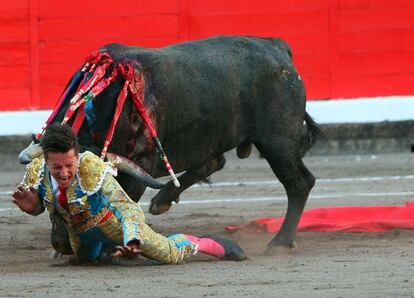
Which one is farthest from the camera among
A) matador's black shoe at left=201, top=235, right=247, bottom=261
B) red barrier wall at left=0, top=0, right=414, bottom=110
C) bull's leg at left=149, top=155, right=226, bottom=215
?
red barrier wall at left=0, top=0, right=414, bottom=110

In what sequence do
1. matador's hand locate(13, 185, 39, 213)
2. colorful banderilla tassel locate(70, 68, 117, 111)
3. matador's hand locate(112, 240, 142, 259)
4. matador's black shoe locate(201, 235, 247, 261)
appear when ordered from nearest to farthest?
matador's hand locate(112, 240, 142, 259) < matador's hand locate(13, 185, 39, 213) < matador's black shoe locate(201, 235, 247, 261) < colorful banderilla tassel locate(70, 68, 117, 111)

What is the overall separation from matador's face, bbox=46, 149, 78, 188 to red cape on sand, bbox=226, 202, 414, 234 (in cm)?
223

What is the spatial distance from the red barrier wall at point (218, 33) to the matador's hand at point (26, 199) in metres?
6.61

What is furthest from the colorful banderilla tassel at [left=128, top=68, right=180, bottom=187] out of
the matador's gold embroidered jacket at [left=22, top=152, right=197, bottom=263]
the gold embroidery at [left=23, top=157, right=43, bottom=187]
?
the gold embroidery at [left=23, top=157, right=43, bottom=187]

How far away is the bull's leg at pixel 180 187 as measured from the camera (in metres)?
8.71

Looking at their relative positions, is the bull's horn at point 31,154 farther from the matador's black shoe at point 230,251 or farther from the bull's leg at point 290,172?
the bull's leg at point 290,172

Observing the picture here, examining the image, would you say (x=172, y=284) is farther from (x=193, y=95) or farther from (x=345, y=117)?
(x=345, y=117)

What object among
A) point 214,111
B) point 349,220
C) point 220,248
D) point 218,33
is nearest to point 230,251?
point 220,248

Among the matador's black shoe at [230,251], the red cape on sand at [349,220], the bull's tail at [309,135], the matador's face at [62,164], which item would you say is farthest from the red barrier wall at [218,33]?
the matador's face at [62,164]

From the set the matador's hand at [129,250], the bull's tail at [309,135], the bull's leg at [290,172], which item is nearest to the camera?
the matador's hand at [129,250]

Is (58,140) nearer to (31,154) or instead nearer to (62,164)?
(62,164)

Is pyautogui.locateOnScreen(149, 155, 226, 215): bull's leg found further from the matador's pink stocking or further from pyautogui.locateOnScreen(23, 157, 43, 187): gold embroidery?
pyautogui.locateOnScreen(23, 157, 43, 187): gold embroidery

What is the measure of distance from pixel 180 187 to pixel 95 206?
1.93 metres

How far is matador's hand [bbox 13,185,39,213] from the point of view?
6.74 metres
